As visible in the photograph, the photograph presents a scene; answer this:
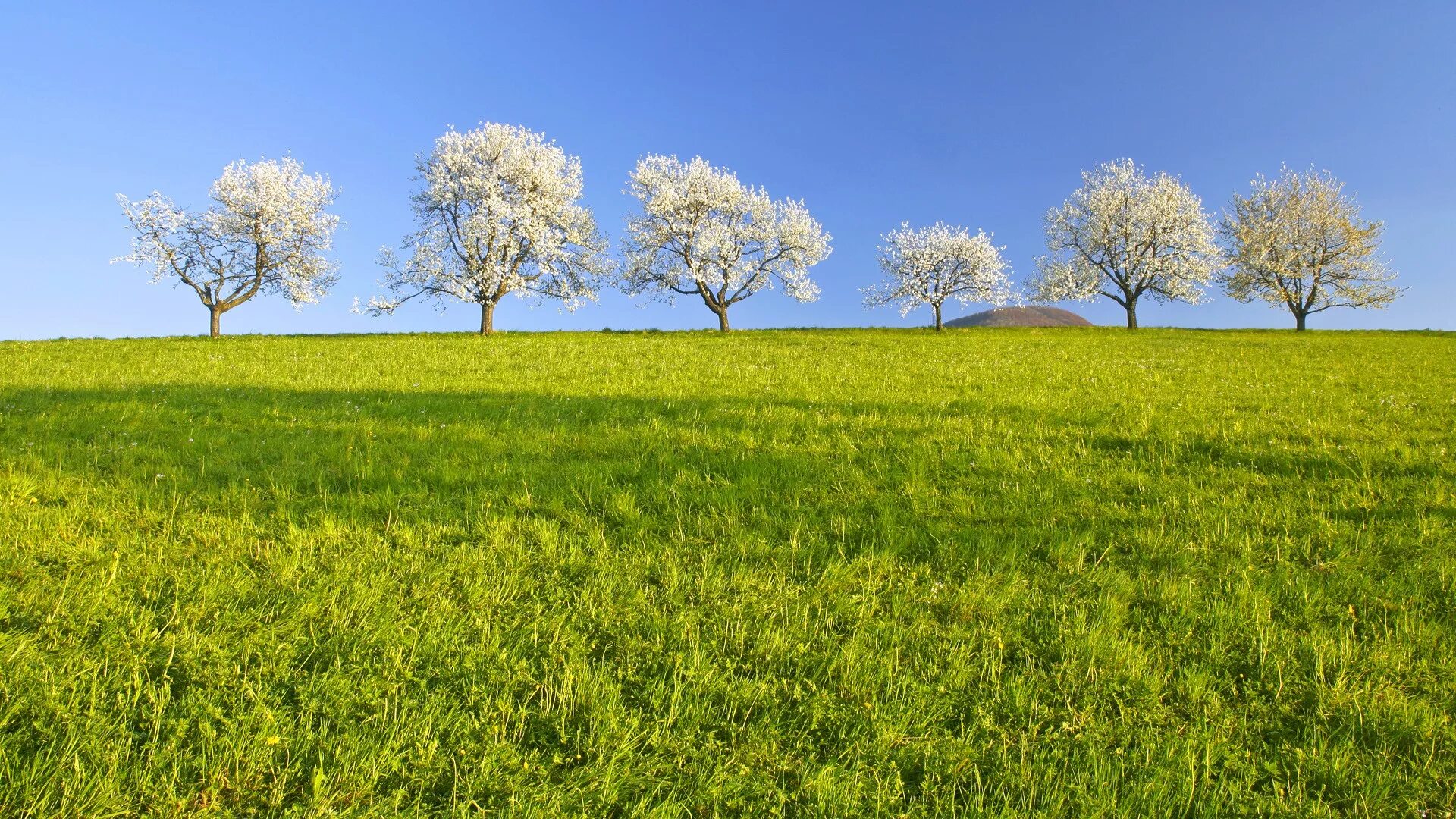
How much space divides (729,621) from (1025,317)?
193 meters

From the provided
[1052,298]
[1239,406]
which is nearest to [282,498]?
[1239,406]

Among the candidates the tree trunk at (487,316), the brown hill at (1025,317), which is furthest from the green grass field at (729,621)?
the brown hill at (1025,317)

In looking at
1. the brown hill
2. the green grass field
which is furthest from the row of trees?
the brown hill

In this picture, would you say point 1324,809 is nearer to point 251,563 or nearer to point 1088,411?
point 251,563

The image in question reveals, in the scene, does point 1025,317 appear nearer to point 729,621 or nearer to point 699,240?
point 699,240

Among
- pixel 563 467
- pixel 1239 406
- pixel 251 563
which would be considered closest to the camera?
pixel 251 563

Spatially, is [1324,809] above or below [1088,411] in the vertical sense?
below

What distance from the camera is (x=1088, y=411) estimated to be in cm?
1159

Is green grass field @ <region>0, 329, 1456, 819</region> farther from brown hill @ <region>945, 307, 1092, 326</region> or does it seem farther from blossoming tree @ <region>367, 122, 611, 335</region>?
brown hill @ <region>945, 307, 1092, 326</region>

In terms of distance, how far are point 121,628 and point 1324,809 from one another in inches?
247

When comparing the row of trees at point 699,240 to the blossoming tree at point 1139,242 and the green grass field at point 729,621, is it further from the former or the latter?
the green grass field at point 729,621

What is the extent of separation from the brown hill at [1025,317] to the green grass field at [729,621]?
169638 millimetres

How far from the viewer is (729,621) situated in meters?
4.16

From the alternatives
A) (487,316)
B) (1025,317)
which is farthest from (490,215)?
(1025,317)
